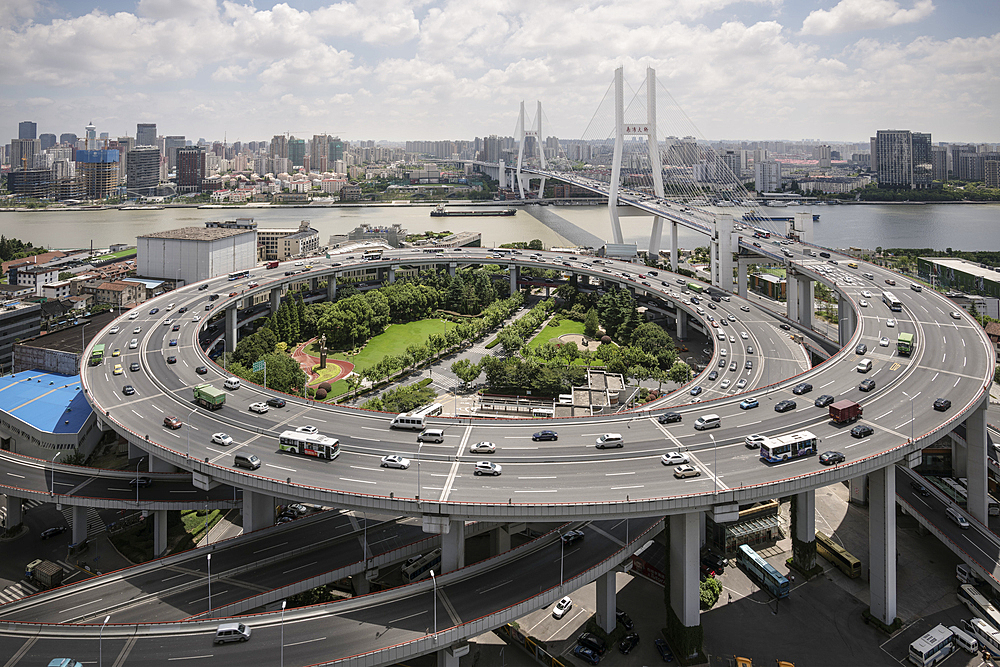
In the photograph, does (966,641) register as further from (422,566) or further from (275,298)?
(275,298)

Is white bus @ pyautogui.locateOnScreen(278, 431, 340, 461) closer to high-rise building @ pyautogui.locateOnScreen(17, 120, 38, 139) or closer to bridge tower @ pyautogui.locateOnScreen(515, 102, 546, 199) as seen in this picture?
bridge tower @ pyautogui.locateOnScreen(515, 102, 546, 199)

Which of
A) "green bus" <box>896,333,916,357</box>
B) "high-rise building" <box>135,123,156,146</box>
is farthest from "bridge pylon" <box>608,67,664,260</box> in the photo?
"high-rise building" <box>135,123,156,146</box>

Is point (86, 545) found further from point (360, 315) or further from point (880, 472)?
point (880, 472)

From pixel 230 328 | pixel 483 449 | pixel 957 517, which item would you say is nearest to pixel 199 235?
pixel 230 328

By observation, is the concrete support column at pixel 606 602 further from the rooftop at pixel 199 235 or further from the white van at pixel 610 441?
the rooftop at pixel 199 235

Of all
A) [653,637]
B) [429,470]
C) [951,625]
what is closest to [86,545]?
[429,470]

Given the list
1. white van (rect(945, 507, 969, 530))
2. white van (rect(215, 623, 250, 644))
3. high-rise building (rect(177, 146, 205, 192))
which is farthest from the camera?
high-rise building (rect(177, 146, 205, 192))

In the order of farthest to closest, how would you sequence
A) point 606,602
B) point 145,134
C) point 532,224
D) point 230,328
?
point 145,134 → point 532,224 → point 230,328 → point 606,602
